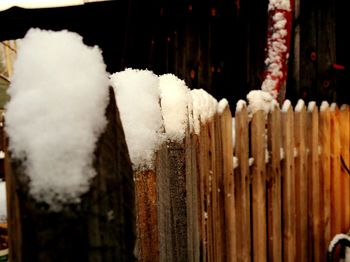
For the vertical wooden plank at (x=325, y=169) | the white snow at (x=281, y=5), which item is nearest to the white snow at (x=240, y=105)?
the vertical wooden plank at (x=325, y=169)

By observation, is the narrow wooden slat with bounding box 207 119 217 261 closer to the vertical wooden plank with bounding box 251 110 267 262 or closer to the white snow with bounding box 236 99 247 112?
the white snow with bounding box 236 99 247 112

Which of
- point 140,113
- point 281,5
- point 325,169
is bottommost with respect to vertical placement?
point 325,169

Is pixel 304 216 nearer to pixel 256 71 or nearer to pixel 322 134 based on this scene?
pixel 322 134

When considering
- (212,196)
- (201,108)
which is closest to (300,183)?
(212,196)

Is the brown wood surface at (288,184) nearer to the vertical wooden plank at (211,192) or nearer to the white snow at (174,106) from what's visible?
the vertical wooden plank at (211,192)

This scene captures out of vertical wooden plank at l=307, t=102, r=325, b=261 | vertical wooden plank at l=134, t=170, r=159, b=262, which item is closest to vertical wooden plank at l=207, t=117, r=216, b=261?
vertical wooden plank at l=134, t=170, r=159, b=262

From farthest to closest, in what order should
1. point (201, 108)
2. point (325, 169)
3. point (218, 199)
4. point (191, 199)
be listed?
point (325, 169)
point (218, 199)
point (201, 108)
point (191, 199)

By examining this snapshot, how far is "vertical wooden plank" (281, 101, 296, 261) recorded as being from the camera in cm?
310

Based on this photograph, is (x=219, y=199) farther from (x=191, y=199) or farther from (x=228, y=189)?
(x=191, y=199)

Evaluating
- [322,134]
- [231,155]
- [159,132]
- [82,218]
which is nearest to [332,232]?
[322,134]

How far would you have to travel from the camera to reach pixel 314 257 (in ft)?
12.0

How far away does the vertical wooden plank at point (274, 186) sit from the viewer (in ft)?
9.54

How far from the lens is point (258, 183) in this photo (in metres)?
2.72

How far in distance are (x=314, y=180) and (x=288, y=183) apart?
0.64 meters
